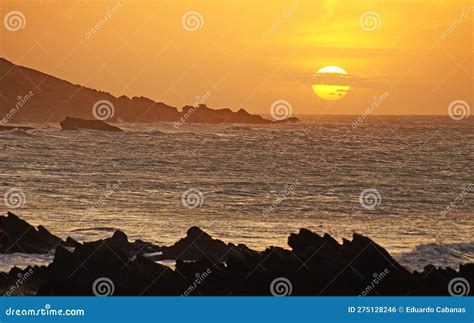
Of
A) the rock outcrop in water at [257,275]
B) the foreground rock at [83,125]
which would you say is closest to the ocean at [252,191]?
the rock outcrop in water at [257,275]

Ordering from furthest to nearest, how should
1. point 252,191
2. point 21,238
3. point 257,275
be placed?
point 252,191 < point 21,238 < point 257,275

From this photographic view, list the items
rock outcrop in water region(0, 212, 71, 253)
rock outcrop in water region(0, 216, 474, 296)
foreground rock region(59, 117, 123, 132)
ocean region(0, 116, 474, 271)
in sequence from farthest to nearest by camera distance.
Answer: foreground rock region(59, 117, 123, 132) < ocean region(0, 116, 474, 271) < rock outcrop in water region(0, 212, 71, 253) < rock outcrop in water region(0, 216, 474, 296)

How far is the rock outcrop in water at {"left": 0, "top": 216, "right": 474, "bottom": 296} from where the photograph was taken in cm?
2170

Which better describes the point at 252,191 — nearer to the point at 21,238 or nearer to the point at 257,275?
the point at 21,238

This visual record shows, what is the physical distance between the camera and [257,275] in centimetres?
2186

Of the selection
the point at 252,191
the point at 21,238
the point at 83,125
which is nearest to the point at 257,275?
the point at 21,238

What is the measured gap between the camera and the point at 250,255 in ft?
75.7

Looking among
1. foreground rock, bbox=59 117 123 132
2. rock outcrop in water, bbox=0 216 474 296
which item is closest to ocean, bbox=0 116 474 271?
rock outcrop in water, bbox=0 216 474 296

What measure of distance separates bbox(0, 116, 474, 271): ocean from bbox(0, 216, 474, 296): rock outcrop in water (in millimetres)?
5572

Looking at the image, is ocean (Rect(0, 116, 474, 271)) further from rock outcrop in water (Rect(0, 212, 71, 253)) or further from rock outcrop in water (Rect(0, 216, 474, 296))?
rock outcrop in water (Rect(0, 216, 474, 296))

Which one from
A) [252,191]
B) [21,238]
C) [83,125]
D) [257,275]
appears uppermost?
[83,125]

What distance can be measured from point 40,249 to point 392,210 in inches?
1102

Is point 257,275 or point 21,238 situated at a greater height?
point 257,275

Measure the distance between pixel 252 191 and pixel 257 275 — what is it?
40248 millimetres
